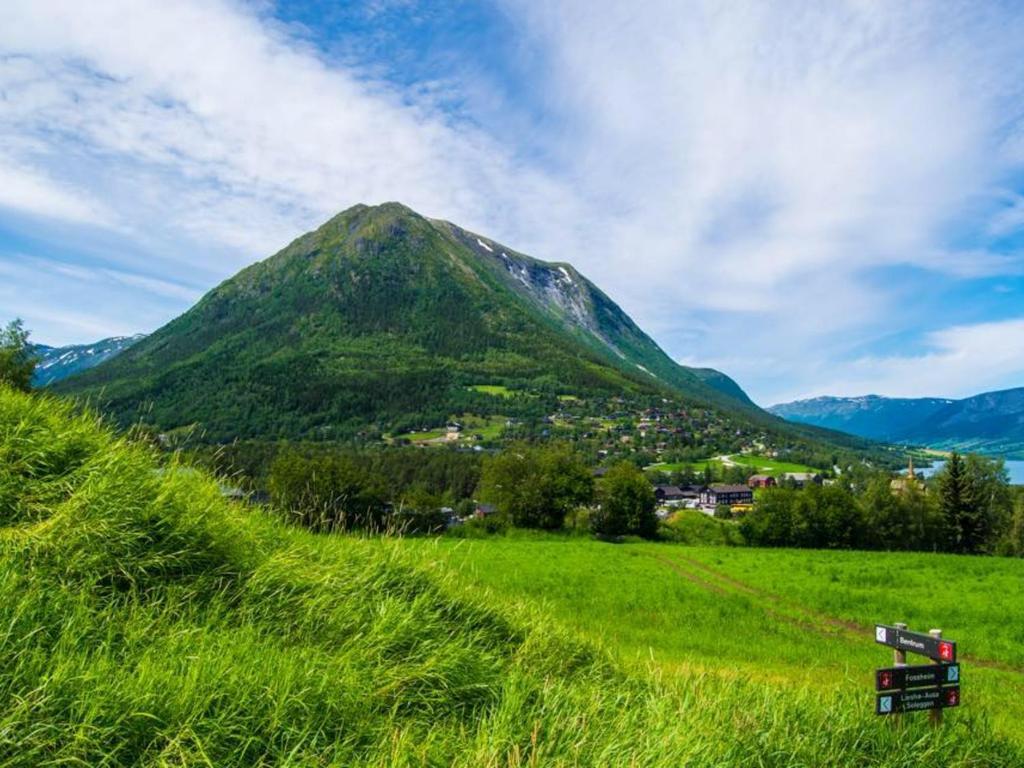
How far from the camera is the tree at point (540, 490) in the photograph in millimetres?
60781

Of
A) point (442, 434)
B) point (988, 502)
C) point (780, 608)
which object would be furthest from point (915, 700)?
point (442, 434)

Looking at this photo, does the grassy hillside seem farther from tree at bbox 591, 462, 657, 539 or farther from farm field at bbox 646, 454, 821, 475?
farm field at bbox 646, 454, 821, 475

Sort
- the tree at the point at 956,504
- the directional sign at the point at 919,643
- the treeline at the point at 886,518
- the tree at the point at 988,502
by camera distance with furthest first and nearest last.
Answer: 1. the tree at the point at 988,502
2. the tree at the point at 956,504
3. the treeline at the point at 886,518
4. the directional sign at the point at 919,643

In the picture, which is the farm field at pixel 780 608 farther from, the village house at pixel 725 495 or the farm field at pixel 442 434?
the farm field at pixel 442 434

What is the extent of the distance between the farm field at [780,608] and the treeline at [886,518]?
20881 millimetres

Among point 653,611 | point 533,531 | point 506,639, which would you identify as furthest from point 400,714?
point 533,531

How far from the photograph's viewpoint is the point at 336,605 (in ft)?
22.1

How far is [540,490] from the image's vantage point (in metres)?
60.6

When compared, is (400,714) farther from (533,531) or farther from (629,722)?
(533,531)

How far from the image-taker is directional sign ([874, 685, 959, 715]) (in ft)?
21.0

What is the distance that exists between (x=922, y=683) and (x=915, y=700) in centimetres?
23

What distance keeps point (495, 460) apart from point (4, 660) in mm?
62807

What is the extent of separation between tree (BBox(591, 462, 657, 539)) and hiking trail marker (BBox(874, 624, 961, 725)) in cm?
5579

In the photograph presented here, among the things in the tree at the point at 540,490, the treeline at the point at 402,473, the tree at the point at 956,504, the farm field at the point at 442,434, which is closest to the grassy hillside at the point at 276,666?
the treeline at the point at 402,473
